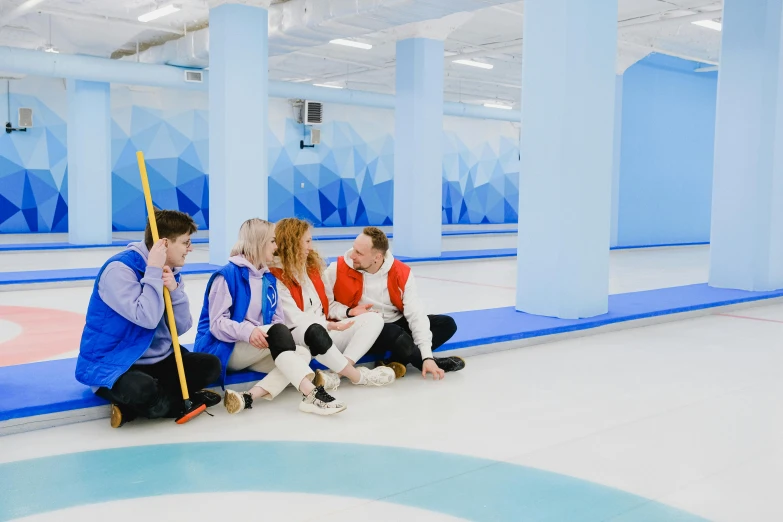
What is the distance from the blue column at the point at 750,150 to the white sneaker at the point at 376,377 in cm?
665

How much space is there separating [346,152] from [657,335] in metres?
17.9

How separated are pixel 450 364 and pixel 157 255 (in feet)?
7.67

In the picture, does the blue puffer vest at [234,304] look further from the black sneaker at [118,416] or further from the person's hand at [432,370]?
the person's hand at [432,370]

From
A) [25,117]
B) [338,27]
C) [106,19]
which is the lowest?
[25,117]

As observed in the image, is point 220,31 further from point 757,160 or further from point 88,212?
point 757,160

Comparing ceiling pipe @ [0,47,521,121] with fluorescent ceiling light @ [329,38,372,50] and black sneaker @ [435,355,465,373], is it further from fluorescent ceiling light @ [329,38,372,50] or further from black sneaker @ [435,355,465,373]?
black sneaker @ [435,355,465,373]

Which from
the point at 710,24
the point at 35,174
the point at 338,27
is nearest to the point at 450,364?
the point at 338,27

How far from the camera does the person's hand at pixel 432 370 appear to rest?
5.08 m

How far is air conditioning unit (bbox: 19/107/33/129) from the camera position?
17.9 meters

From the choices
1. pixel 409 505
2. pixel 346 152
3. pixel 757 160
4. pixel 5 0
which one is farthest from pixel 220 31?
pixel 346 152

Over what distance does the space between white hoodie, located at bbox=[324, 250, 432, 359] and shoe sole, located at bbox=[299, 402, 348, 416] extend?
94 centimetres

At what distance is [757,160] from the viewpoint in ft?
31.7

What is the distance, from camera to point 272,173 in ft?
73.7

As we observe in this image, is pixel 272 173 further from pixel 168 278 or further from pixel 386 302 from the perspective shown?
pixel 168 278
